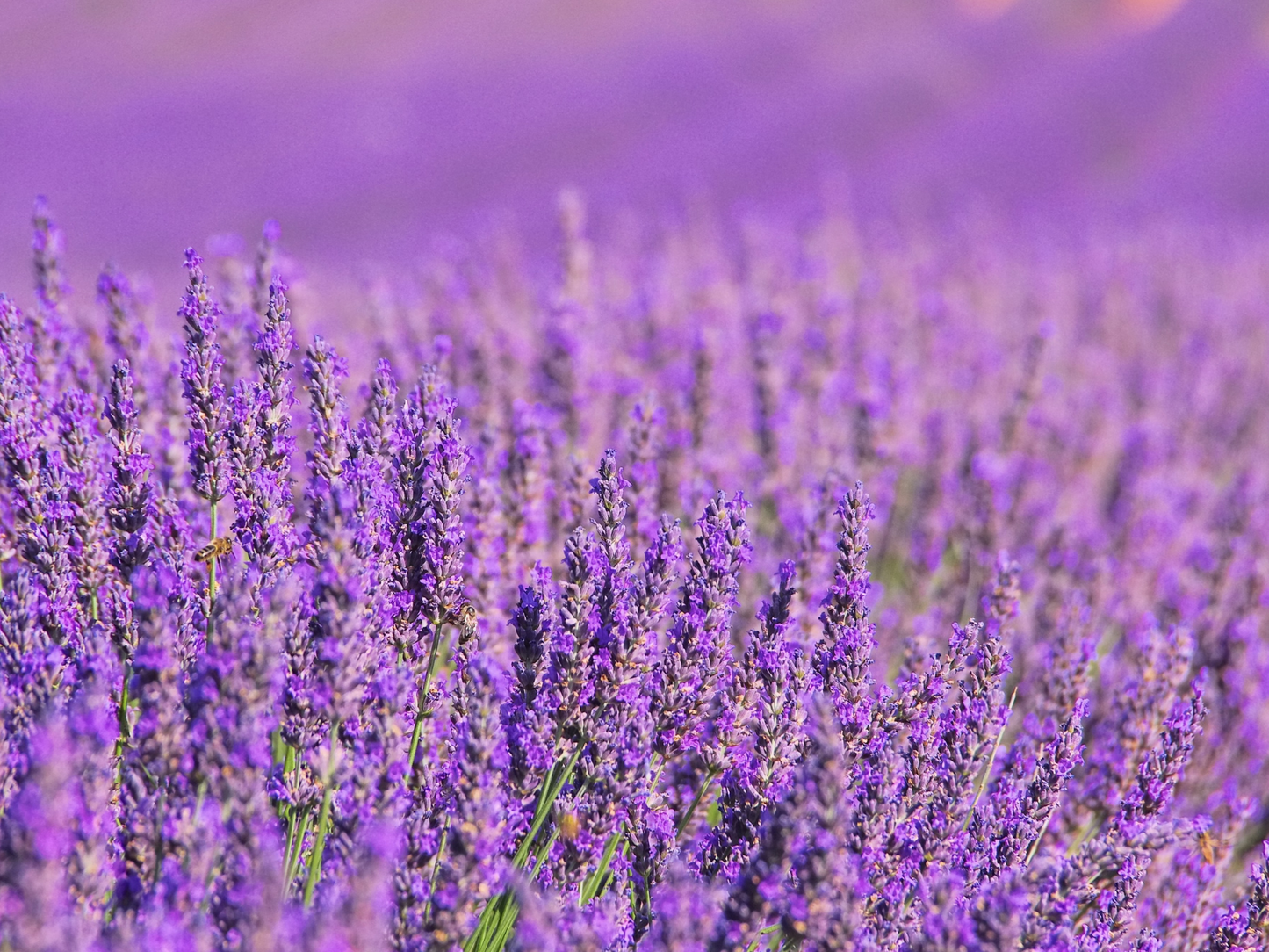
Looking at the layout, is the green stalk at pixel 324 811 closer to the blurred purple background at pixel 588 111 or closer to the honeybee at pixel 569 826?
the honeybee at pixel 569 826

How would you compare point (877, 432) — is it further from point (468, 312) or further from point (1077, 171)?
point (1077, 171)

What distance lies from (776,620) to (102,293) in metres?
1.83

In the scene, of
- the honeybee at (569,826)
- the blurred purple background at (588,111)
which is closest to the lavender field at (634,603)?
the honeybee at (569,826)

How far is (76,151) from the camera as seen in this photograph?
9812mm

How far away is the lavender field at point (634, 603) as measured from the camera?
4.17 ft

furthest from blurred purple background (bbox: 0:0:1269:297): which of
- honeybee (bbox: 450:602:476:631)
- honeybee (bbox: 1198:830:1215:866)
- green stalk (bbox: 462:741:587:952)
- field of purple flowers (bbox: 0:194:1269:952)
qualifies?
honeybee (bbox: 1198:830:1215:866)

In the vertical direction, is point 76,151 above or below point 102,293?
above

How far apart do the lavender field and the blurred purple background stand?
8.29 feet

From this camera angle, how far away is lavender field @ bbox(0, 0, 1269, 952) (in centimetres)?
127

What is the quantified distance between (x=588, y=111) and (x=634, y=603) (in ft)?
33.8

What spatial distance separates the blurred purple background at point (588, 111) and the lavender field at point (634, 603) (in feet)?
8.29

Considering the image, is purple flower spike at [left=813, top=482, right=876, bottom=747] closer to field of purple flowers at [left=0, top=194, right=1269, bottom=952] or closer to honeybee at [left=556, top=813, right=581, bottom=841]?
field of purple flowers at [left=0, top=194, right=1269, bottom=952]

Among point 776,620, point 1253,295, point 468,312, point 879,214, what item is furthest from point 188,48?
point 776,620

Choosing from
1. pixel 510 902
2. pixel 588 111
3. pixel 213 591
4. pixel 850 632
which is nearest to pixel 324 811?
pixel 510 902
